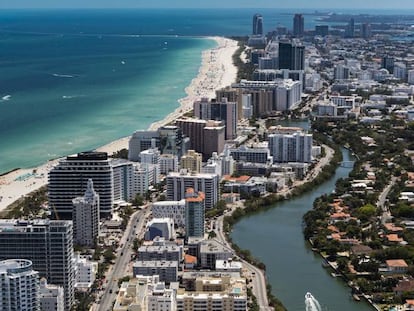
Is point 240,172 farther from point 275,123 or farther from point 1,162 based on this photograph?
point 275,123

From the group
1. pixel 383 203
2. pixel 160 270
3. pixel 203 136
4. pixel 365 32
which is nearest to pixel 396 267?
pixel 160 270

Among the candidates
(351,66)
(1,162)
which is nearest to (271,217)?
(1,162)

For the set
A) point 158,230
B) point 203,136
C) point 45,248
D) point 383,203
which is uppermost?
point 45,248

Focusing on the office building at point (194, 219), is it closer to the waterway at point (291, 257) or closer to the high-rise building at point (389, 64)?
the waterway at point (291, 257)

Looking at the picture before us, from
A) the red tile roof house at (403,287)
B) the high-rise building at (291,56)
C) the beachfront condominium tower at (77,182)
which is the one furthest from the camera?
the high-rise building at (291,56)

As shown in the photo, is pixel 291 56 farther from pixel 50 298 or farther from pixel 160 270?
pixel 50 298

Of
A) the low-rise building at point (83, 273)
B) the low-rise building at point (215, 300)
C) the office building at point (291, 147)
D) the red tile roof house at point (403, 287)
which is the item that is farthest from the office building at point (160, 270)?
the office building at point (291, 147)

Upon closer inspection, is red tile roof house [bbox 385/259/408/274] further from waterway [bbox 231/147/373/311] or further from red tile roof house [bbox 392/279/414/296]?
waterway [bbox 231/147/373/311]
